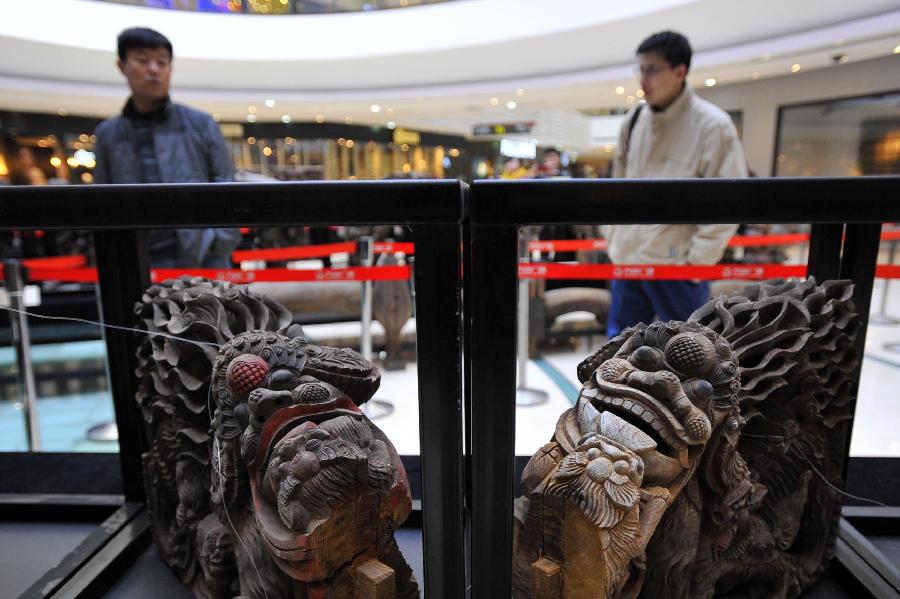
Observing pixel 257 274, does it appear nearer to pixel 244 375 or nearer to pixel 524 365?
pixel 244 375

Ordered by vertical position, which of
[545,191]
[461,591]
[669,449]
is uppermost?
[545,191]

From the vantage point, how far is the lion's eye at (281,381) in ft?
3.01

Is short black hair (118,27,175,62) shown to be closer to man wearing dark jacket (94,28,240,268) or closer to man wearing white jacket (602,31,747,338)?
man wearing dark jacket (94,28,240,268)

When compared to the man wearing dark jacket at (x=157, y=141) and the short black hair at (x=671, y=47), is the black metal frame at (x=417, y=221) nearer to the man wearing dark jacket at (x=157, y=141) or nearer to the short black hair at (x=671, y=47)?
the man wearing dark jacket at (x=157, y=141)

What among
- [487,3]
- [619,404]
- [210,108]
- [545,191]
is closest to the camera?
[545,191]

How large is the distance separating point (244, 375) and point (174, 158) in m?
1.16

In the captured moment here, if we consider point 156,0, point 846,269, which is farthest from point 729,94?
point 846,269

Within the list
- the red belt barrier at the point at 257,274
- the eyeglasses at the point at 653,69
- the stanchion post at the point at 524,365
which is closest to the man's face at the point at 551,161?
the stanchion post at the point at 524,365

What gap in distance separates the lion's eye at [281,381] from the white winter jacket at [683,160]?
1.37 m

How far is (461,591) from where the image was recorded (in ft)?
2.93

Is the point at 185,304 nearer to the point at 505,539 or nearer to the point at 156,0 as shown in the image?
the point at 505,539

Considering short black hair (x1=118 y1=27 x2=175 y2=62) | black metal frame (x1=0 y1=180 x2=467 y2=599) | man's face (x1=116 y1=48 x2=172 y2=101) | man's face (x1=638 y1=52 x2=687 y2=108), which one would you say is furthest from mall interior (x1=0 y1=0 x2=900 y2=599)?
short black hair (x1=118 y1=27 x2=175 y2=62)

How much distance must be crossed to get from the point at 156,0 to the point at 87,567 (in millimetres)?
6485

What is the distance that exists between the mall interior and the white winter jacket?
0.22 feet
